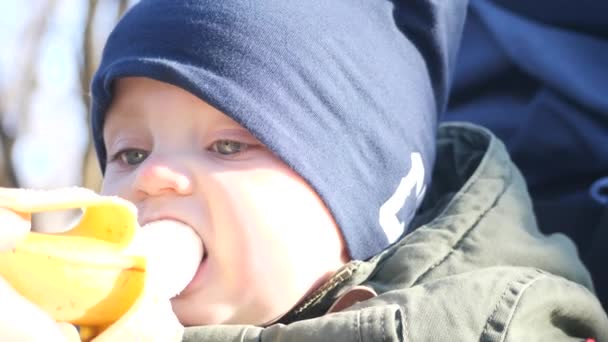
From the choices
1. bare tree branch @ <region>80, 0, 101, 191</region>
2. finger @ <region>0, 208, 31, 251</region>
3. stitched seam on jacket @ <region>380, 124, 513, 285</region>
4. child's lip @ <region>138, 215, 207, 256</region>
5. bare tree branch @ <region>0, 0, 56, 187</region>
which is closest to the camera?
finger @ <region>0, 208, 31, 251</region>

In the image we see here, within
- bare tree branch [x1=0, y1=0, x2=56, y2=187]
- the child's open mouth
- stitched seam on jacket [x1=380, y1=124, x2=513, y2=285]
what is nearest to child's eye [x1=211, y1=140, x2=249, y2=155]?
the child's open mouth

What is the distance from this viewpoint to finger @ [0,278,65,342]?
537 mm

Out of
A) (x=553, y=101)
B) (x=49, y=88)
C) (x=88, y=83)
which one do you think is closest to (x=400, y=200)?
(x=553, y=101)

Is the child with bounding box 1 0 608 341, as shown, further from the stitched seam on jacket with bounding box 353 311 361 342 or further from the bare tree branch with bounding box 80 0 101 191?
the bare tree branch with bounding box 80 0 101 191

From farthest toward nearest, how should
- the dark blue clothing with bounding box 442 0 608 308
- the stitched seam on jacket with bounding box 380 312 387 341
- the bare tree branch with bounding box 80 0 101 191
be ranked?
the bare tree branch with bounding box 80 0 101 191 < the dark blue clothing with bounding box 442 0 608 308 < the stitched seam on jacket with bounding box 380 312 387 341

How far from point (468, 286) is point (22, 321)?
1.44ft

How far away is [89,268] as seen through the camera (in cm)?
62

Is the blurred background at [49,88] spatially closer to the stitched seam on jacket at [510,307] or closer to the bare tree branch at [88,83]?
the bare tree branch at [88,83]

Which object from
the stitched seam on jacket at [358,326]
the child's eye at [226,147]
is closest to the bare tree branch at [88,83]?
the child's eye at [226,147]

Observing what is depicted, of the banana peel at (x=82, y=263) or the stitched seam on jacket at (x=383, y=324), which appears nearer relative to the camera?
the banana peel at (x=82, y=263)

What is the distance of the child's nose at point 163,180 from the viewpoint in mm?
866

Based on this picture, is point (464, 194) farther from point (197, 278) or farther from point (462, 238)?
point (197, 278)

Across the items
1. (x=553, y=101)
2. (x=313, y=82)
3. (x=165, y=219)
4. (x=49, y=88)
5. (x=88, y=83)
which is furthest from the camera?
(x=49, y=88)

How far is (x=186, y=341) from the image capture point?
822 millimetres
